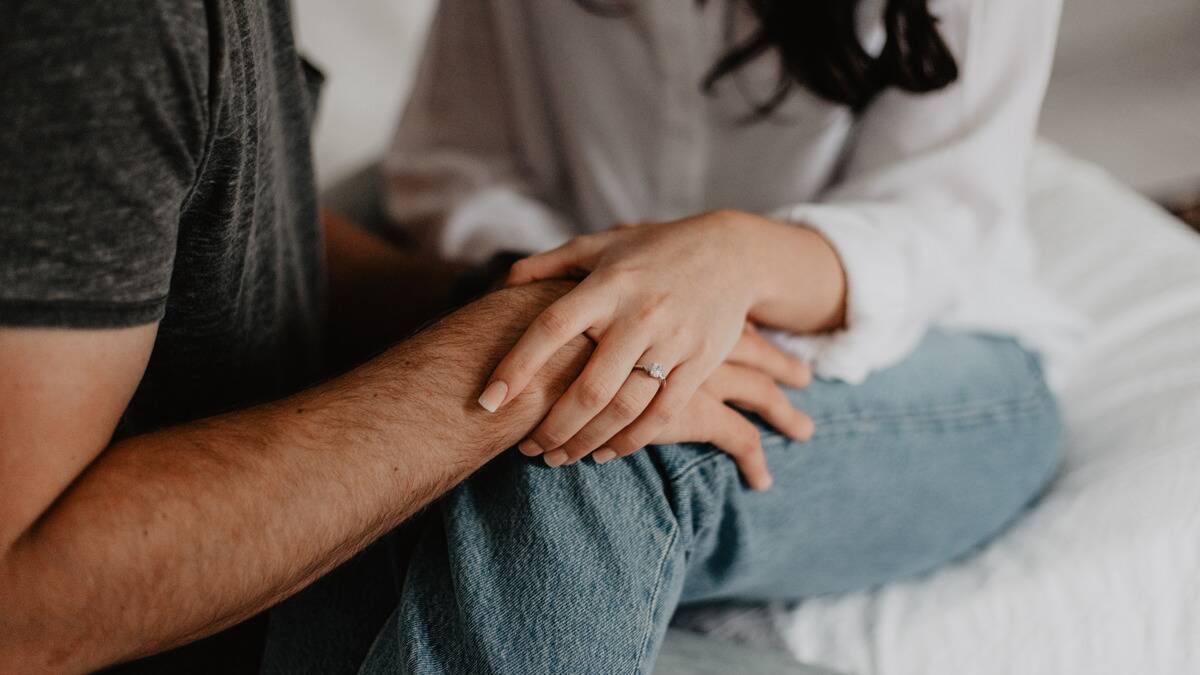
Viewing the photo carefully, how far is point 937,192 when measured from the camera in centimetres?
74

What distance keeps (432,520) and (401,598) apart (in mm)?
49

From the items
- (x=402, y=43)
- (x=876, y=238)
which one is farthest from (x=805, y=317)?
(x=402, y=43)

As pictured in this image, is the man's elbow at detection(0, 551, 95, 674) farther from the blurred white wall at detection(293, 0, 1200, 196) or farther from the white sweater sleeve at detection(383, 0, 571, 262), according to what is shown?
the blurred white wall at detection(293, 0, 1200, 196)

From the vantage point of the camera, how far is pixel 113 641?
41 cm

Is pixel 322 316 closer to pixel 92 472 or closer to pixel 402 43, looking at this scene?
pixel 92 472

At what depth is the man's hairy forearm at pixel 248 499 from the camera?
1.29 feet

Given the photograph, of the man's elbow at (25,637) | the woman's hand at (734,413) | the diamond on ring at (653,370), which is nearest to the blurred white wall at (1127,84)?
the woman's hand at (734,413)

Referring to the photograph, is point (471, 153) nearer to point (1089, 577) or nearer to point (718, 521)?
point (718, 521)

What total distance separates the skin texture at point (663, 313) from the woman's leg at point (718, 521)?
3 centimetres

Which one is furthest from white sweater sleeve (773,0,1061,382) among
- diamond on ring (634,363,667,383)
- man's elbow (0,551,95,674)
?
man's elbow (0,551,95,674)

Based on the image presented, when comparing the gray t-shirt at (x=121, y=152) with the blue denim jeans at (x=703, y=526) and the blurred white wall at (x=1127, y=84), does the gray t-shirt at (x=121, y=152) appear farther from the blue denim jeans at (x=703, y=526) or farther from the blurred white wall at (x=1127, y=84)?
the blurred white wall at (x=1127, y=84)

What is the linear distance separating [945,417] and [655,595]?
30cm

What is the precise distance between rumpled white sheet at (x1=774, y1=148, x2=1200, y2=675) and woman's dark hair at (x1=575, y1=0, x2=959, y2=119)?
14.1 inches

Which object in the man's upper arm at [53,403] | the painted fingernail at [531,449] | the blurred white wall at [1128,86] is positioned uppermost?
the man's upper arm at [53,403]
